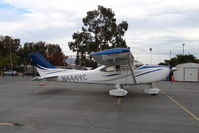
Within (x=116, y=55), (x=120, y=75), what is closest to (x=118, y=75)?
(x=120, y=75)

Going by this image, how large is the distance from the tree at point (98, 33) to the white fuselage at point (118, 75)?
18936mm

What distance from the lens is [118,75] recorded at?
32.2ft

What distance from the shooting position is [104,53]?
7.70 m

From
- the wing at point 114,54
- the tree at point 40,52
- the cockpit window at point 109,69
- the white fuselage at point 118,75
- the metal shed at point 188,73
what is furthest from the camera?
the tree at point 40,52

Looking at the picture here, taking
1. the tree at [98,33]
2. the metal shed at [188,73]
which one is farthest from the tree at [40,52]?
the metal shed at [188,73]

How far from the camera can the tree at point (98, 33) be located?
2925 cm

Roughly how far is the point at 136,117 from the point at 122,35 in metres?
25.5

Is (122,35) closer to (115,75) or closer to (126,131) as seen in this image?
(115,75)

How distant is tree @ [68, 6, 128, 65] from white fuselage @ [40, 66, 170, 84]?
18.9m

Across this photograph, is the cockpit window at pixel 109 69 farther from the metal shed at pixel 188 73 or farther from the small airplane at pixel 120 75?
the metal shed at pixel 188 73

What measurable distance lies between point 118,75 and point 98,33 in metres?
20.7

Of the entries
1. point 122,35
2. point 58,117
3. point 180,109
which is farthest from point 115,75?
point 122,35

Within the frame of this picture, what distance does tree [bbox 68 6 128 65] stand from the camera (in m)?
29.2

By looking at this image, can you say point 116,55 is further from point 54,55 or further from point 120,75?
point 54,55
